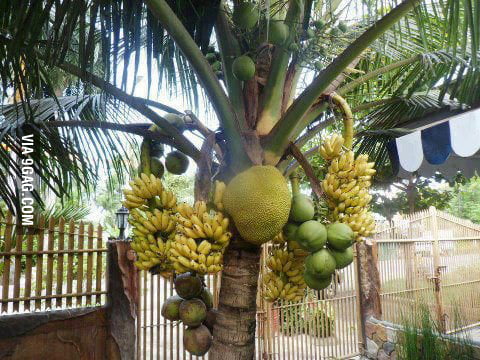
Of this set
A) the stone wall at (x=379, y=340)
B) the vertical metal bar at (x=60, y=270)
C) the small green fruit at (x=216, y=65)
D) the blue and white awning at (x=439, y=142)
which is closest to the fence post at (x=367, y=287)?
the stone wall at (x=379, y=340)

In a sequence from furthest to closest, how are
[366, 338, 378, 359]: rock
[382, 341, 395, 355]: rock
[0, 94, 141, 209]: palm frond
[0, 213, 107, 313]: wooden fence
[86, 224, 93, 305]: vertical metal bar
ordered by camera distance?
[366, 338, 378, 359]: rock → [382, 341, 395, 355]: rock → [86, 224, 93, 305]: vertical metal bar → [0, 213, 107, 313]: wooden fence → [0, 94, 141, 209]: palm frond

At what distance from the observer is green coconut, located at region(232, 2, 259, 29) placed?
194 cm

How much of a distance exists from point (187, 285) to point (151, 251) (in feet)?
0.77

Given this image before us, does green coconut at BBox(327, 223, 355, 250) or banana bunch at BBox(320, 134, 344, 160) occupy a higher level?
banana bunch at BBox(320, 134, 344, 160)

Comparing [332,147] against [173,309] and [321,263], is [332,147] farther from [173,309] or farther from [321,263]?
[173,309]

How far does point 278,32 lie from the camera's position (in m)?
1.97

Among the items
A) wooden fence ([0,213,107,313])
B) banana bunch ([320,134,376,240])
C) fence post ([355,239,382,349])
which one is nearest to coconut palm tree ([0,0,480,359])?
banana bunch ([320,134,376,240])

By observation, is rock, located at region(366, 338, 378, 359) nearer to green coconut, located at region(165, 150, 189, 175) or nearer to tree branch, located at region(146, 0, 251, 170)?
green coconut, located at region(165, 150, 189, 175)

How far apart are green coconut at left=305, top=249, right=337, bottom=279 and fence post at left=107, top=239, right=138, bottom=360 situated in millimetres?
2987

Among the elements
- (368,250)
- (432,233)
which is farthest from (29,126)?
(432,233)

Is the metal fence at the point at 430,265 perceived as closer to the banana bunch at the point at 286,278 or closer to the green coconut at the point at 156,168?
the banana bunch at the point at 286,278

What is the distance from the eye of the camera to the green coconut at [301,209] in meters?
1.82

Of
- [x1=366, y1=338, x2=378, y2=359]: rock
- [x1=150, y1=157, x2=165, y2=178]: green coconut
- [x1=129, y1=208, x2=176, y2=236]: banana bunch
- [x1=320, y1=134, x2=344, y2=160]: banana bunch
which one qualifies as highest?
[x1=320, y1=134, x2=344, y2=160]: banana bunch

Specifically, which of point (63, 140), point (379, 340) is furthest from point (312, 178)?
point (379, 340)
